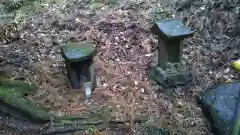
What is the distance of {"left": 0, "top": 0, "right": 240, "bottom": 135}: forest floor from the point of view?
13.0ft

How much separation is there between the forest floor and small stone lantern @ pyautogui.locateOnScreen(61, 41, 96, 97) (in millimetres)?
127

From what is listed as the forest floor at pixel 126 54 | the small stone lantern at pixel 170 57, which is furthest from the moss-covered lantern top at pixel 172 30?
the forest floor at pixel 126 54

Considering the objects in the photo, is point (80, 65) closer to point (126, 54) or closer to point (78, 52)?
point (78, 52)

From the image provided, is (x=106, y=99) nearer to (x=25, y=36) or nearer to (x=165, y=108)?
(x=165, y=108)

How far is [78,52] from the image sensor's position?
3887 millimetres

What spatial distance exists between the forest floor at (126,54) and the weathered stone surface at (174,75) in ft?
0.25

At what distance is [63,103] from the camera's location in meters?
3.96

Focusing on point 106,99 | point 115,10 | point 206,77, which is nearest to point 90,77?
point 106,99

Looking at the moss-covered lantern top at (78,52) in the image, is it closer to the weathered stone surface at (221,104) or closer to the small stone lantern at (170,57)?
the small stone lantern at (170,57)

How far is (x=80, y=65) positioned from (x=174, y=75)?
113cm

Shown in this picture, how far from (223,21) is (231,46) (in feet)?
2.04

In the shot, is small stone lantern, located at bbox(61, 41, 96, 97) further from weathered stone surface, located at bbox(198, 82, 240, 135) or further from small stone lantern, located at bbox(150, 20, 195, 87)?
weathered stone surface, located at bbox(198, 82, 240, 135)

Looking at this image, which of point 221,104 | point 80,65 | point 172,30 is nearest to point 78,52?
point 80,65

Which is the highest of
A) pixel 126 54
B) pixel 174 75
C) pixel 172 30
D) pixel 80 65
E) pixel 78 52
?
pixel 172 30
